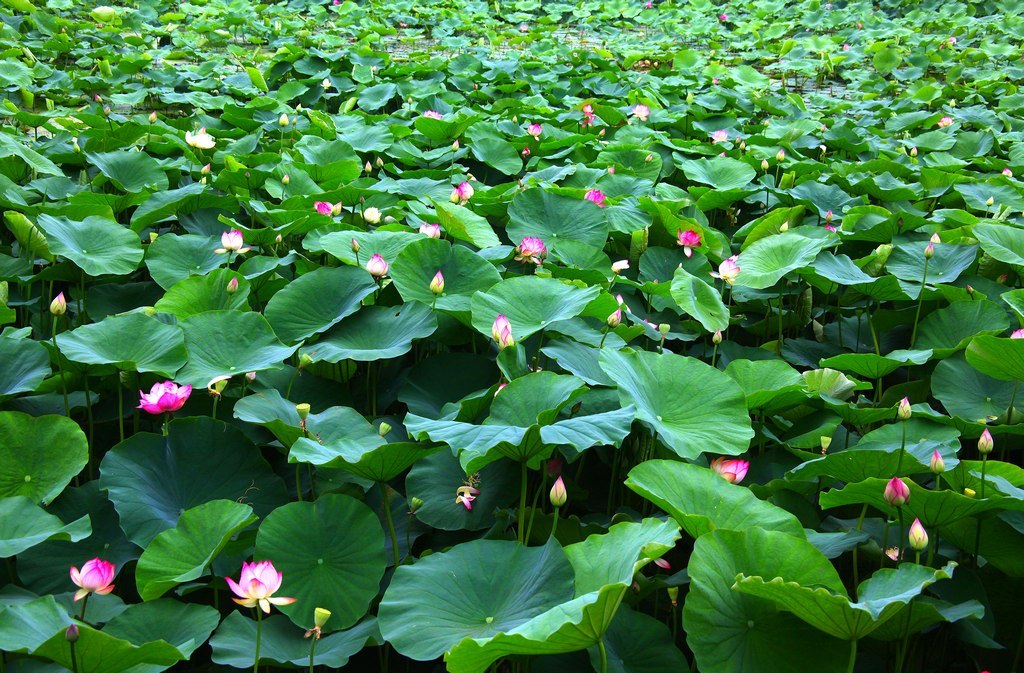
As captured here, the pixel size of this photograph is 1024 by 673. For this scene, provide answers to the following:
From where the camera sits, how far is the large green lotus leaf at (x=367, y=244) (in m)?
1.70

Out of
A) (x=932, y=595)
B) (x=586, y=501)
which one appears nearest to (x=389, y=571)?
(x=586, y=501)

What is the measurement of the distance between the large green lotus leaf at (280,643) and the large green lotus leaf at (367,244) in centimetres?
82

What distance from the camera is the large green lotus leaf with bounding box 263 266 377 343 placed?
153 cm

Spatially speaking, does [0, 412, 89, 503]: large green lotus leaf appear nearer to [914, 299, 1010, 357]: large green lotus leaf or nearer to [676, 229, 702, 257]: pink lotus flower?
[676, 229, 702, 257]: pink lotus flower

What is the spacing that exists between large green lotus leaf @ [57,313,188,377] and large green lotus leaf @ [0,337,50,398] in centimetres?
8

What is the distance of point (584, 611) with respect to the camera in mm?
809

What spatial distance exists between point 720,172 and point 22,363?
2023 millimetres

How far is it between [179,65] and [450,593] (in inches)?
166

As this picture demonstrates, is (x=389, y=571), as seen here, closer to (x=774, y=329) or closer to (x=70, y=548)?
(x=70, y=548)

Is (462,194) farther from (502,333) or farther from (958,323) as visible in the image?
(958,323)

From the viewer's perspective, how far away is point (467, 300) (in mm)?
1501

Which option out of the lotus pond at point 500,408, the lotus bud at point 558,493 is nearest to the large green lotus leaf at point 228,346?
the lotus pond at point 500,408

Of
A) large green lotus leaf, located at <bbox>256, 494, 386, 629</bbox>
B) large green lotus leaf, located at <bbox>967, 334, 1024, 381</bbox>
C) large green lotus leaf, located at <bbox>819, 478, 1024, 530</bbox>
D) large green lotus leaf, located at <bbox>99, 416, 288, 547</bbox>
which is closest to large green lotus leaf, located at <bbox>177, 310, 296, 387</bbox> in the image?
large green lotus leaf, located at <bbox>99, 416, 288, 547</bbox>

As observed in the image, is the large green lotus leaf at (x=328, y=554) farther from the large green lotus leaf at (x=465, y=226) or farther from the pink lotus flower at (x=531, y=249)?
the large green lotus leaf at (x=465, y=226)
